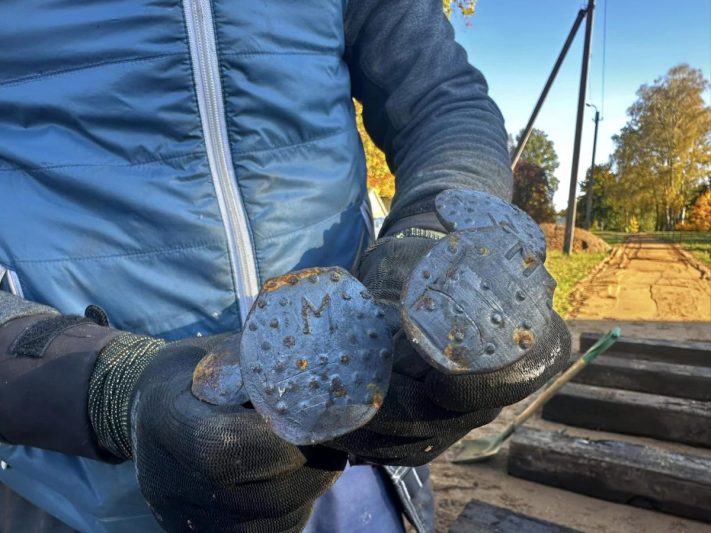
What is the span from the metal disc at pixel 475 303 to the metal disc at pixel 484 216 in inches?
2.5

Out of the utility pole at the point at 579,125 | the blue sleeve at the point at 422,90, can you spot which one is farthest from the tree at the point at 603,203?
the blue sleeve at the point at 422,90

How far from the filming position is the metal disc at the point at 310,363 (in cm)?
75

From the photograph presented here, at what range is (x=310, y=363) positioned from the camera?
0.75 meters

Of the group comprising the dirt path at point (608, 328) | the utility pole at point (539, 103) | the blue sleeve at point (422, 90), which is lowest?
the dirt path at point (608, 328)

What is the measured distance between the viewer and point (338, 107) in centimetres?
138

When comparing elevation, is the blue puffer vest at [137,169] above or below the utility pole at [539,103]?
below

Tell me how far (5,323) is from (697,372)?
470 centimetres

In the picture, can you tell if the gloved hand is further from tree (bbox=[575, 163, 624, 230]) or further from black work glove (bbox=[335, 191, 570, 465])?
tree (bbox=[575, 163, 624, 230])

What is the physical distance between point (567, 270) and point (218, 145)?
12707 millimetres

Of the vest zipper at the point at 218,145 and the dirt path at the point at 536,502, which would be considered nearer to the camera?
the vest zipper at the point at 218,145

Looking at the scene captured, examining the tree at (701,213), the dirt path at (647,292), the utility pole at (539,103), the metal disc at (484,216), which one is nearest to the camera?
the metal disc at (484,216)

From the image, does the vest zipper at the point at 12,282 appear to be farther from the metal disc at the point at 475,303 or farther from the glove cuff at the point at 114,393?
the metal disc at the point at 475,303

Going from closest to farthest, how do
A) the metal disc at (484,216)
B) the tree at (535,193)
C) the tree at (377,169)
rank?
the metal disc at (484,216)
the tree at (377,169)
the tree at (535,193)

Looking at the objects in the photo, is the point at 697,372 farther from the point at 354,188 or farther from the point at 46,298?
the point at 46,298
